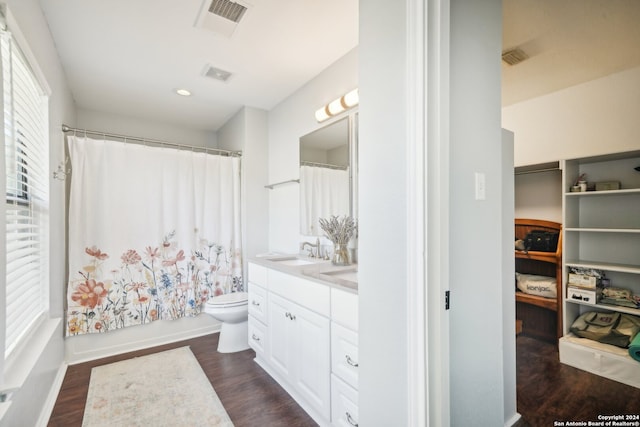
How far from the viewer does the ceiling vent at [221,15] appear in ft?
5.63

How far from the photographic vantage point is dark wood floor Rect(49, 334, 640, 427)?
1.75 m

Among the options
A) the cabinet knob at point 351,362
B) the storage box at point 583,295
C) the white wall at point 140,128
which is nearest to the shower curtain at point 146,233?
the white wall at point 140,128

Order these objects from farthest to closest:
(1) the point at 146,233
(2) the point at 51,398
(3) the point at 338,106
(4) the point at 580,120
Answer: (1) the point at 146,233
(4) the point at 580,120
(3) the point at 338,106
(2) the point at 51,398

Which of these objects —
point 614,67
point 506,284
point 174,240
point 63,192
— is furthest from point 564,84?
point 63,192

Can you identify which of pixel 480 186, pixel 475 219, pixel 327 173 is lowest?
pixel 475 219

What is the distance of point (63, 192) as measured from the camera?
2408 millimetres

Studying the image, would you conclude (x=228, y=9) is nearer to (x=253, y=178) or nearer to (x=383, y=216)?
(x=383, y=216)

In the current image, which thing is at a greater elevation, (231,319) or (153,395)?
(231,319)

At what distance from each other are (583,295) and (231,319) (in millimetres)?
2956

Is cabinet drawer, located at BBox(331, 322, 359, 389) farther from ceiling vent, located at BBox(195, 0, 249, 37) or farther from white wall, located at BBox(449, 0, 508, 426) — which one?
ceiling vent, located at BBox(195, 0, 249, 37)

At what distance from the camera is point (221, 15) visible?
5.95 ft

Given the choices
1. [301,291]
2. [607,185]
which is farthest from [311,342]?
[607,185]

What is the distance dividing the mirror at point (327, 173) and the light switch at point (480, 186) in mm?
1061

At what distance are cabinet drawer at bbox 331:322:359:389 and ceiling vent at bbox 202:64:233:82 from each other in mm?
2183
